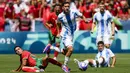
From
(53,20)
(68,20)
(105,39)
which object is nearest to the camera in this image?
(68,20)

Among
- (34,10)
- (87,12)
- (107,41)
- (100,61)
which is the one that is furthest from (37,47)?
(100,61)

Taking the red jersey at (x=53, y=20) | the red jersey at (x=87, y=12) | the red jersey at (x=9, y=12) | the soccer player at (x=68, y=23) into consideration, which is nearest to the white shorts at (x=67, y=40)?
the soccer player at (x=68, y=23)

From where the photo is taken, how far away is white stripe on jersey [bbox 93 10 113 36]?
70.5 ft

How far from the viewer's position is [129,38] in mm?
29844

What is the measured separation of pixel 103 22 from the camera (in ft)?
71.1

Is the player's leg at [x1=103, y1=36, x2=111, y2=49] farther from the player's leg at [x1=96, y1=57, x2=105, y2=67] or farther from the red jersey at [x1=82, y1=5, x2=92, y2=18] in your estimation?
the red jersey at [x1=82, y1=5, x2=92, y2=18]

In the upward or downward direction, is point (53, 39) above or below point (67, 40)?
below

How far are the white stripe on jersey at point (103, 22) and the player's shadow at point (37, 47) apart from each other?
8.42 meters

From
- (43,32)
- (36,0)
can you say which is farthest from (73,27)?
(36,0)

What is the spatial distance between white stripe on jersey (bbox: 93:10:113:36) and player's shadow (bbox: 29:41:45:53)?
8424 mm

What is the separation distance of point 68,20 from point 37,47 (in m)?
11.0

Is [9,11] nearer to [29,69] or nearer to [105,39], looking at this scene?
[105,39]

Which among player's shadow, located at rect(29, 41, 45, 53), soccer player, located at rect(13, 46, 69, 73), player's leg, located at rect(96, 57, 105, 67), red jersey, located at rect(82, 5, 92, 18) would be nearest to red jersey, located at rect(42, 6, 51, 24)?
player's shadow, located at rect(29, 41, 45, 53)

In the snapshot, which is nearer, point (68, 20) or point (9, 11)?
point (68, 20)
